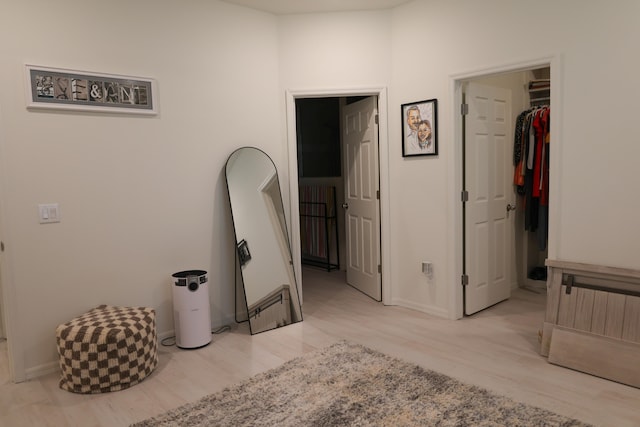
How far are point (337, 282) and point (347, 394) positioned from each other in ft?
8.79

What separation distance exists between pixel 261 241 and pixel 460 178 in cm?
176

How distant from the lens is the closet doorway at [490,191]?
153 inches

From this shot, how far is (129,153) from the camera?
334 centimetres

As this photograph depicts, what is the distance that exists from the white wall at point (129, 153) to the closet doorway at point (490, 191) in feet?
5.56

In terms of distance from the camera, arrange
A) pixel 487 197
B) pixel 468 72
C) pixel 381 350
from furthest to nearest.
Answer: pixel 487 197, pixel 468 72, pixel 381 350

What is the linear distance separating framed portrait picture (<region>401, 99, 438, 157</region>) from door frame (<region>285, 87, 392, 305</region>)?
20 centimetres

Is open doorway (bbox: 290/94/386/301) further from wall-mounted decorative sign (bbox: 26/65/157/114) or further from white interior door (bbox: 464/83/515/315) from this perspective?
wall-mounted decorative sign (bbox: 26/65/157/114)

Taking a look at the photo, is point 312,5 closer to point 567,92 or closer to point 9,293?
point 567,92

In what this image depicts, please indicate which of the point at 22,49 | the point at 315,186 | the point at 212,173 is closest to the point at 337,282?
the point at 315,186

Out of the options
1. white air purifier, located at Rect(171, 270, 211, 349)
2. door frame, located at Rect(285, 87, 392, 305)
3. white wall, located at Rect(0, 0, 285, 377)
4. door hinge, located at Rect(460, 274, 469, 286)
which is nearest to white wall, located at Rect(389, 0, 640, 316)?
door hinge, located at Rect(460, 274, 469, 286)

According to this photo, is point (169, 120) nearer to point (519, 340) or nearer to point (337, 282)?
point (337, 282)

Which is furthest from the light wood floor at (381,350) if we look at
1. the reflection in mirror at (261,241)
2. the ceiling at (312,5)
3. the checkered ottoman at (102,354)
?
the ceiling at (312,5)

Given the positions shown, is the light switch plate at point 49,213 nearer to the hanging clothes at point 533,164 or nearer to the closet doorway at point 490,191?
the closet doorway at point 490,191

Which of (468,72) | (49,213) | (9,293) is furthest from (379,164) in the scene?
(9,293)
